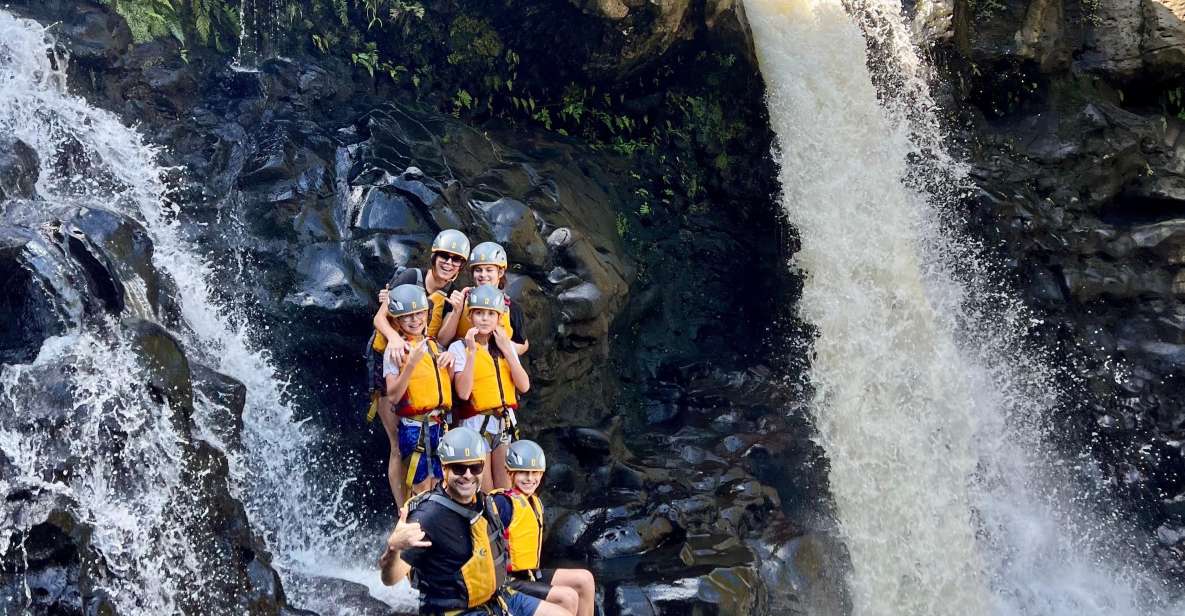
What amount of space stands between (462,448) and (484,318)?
164cm

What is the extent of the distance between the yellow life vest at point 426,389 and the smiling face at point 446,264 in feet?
2.02

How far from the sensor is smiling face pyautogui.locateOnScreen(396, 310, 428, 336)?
6414 millimetres

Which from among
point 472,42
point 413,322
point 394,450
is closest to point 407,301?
point 413,322

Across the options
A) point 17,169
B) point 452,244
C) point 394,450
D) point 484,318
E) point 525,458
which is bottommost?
point 394,450

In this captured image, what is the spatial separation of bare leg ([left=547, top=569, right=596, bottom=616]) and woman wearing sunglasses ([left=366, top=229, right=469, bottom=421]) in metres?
1.82

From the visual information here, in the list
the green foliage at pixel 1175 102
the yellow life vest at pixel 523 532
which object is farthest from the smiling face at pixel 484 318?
the green foliage at pixel 1175 102

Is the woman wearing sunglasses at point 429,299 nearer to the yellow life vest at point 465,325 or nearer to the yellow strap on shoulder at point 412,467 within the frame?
the yellow life vest at point 465,325

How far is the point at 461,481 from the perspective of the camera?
481 centimetres

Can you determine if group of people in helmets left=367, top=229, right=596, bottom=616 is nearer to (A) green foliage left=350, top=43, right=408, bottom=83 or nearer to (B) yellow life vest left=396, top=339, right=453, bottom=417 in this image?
(B) yellow life vest left=396, top=339, right=453, bottom=417

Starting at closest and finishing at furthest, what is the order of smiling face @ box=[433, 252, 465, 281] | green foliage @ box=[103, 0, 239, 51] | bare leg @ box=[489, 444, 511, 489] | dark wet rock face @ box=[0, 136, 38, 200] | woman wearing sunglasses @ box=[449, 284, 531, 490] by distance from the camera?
1. woman wearing sunglasses @ box=[449, 284, 531, 490]
2. bare leg @ box=[489, 444, 511, 489]
3. smiling face @ box=[433, 252, 465, 281]
4. dark wet rock face @ box=[0, 136, 38, 200]
5. green foliage @ box=[103, 0, 239, 51]

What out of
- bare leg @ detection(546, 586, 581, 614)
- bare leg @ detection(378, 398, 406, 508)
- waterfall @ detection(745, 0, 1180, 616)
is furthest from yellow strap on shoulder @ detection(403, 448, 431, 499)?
waterfall @ detection(745, 0, 1180, 616)

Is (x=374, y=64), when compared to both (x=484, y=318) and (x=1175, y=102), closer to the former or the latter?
(x=484, y=318)

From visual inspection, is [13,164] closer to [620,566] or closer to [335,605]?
[335,605]

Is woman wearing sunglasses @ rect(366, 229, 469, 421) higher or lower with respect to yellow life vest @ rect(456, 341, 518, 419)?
higher
